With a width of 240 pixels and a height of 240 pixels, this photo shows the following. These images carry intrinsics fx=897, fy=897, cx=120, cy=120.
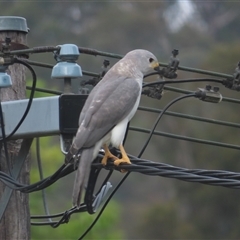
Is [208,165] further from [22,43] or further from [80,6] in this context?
[22,43]

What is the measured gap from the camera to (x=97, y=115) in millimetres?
5445

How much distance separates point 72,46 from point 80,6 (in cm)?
3628

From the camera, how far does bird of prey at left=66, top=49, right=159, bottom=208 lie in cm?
517

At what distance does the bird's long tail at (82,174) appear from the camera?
197 inches

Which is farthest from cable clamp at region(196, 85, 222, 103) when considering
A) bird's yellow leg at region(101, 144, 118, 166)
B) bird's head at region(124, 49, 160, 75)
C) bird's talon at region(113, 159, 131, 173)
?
bird's talon at region(113, 159, 131, 173)

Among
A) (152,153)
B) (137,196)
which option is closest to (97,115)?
(152,153)

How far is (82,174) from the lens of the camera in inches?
199

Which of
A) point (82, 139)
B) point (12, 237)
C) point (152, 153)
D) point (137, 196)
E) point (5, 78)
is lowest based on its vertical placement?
point (137, 196)

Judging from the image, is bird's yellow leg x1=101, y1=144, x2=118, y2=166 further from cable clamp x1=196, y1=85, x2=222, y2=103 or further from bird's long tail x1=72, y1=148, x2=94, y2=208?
cable clamp x1=196, y1=85, x2=222, y2=103

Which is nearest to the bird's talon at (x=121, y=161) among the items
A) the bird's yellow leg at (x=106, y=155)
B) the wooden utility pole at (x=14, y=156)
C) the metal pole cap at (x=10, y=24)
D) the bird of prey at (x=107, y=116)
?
the bird of prey at (x=107, y=116)

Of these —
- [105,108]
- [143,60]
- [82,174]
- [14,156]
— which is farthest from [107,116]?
[143,60]

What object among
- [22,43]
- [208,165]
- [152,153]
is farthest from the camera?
[152,153]

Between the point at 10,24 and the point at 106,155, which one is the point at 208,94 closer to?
the point at 106,155

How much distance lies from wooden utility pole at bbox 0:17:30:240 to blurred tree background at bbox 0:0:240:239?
10.8 metres
